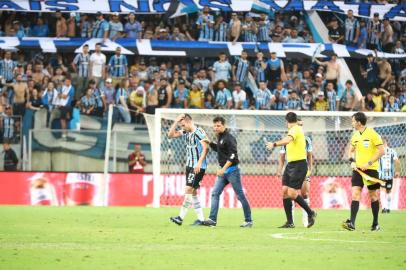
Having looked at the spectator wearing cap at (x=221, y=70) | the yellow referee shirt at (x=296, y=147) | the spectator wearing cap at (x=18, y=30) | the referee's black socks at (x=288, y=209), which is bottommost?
the referee's black socks at (x=288, y=209)

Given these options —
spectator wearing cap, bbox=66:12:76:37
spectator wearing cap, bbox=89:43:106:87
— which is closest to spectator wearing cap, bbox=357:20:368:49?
spectator wearing cap, bbox=89:43:106:87

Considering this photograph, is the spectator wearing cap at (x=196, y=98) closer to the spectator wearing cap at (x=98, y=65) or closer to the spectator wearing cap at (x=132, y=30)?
the spectator wearing cap at (x=98, y=65)

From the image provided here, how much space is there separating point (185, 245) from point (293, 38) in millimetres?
21645

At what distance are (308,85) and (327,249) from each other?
765 inches

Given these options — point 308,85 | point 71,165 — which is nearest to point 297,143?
point 71,165

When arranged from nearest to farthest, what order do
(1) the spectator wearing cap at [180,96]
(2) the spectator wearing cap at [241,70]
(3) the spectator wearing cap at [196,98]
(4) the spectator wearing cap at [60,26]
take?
(3) the spectator wearing cap at [196,98]
(1) the spectator wearing cap at [180,96]
(2) the spectator wearing cap at [241,70]
(4) the spectator wearing cap at [60,26]

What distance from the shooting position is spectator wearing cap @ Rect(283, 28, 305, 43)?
112 ft

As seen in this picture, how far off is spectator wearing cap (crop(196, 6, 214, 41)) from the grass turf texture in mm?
14620

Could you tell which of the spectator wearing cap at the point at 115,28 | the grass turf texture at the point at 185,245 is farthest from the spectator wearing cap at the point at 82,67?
the grass turf texture at the point at 185,245

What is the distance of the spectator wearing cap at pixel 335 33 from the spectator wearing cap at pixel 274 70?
10.5 feet

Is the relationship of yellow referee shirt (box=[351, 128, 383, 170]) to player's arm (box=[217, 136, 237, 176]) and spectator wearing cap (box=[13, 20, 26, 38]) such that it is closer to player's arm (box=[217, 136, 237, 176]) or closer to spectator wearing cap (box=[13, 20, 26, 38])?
player's arm (box=[217, 136, 237, 176])

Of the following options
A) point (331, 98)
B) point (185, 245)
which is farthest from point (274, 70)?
point (185, 245)

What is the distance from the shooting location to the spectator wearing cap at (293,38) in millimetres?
34281

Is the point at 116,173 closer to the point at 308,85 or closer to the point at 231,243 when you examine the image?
the point at 308,85
